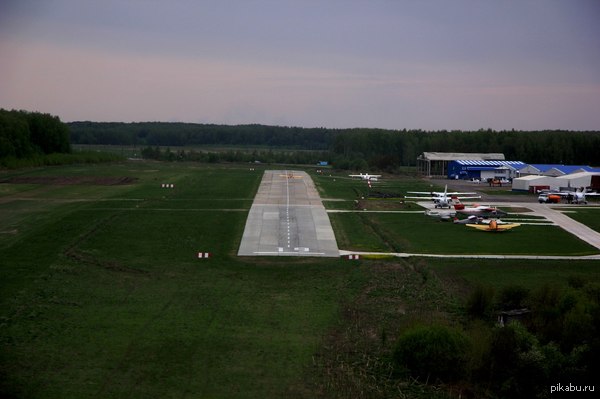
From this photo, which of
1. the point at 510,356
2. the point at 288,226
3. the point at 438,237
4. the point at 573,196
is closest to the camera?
the point at 510,356

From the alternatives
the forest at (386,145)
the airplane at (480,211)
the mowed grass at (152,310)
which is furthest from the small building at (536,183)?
the forest at (386,145)

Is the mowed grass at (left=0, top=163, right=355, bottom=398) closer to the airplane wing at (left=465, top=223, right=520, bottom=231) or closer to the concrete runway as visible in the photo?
the concrete runway

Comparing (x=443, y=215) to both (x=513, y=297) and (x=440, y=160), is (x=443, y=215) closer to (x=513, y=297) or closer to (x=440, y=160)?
(x=513, y=297)

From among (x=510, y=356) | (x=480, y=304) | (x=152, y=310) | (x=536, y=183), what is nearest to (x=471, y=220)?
(x=480, y=304)

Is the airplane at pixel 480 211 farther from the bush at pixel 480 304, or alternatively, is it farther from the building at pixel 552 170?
the building at pixel 552 170

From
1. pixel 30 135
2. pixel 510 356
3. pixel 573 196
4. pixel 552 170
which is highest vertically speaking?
pixel 30 135

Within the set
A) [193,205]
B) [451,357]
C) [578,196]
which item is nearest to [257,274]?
[451,357]

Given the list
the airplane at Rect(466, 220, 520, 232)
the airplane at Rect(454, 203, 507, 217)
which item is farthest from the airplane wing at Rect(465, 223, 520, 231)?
the airplane at Rect(454, 203, 507, 217)
